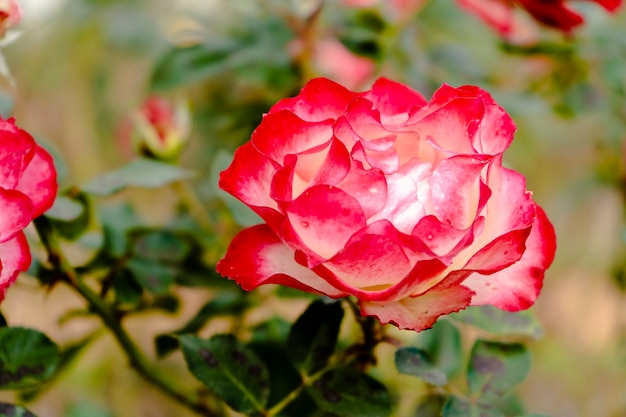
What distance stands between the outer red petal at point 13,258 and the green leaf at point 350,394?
6.6 inches

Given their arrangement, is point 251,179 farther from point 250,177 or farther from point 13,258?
point 13,258

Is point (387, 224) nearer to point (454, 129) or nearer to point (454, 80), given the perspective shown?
point (454, 129)

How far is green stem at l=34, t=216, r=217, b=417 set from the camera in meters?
0.42

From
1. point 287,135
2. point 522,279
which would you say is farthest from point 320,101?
point 522,279

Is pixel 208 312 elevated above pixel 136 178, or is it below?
below

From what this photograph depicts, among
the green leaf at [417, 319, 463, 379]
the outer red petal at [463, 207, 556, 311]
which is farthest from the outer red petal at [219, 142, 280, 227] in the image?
the green leaf at [417, 319, 463, 379]

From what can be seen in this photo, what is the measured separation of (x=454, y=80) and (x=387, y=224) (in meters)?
0.42

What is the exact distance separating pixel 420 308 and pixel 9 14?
0.92 feet

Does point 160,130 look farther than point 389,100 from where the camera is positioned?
Yes

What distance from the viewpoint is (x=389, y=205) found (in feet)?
1.07

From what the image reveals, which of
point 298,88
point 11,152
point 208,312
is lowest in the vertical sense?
point 208,312

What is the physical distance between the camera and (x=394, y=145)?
36cm

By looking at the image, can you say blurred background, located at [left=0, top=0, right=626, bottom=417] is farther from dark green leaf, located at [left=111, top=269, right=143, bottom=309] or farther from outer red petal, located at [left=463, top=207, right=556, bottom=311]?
outer red petal, located at [left=463, top=207, right=556, bottom=311]

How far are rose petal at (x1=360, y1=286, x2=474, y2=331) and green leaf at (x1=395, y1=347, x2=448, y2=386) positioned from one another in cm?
6
